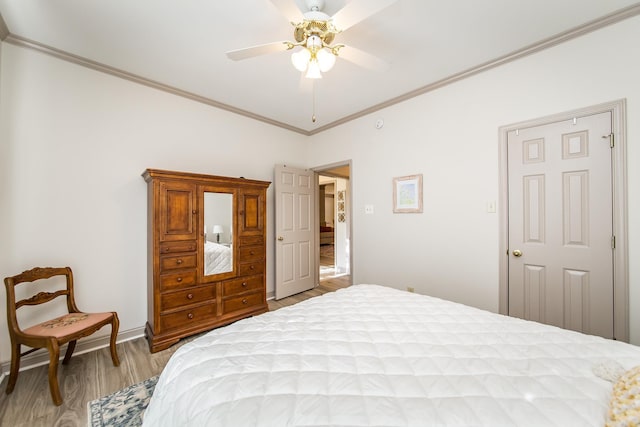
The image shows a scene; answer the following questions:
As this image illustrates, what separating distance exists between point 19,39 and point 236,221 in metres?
2.27

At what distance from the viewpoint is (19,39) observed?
200cm

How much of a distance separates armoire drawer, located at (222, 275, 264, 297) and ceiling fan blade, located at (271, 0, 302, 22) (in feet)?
8.24

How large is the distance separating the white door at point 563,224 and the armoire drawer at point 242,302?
269 cm

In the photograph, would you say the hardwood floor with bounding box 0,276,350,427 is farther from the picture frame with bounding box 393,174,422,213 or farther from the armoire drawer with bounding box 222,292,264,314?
the picture frame with bounding box 393,174,422,213

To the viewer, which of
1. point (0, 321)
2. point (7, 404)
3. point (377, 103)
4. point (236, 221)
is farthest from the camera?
point (377, 103)

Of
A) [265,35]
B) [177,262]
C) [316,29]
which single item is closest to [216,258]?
[177,262]

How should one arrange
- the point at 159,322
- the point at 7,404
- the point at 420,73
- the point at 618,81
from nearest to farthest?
1. the point at 7,404
2. the point at 618,81
3. the point at 159,322
4. the point at 420,73

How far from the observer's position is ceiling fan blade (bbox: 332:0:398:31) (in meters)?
1.34

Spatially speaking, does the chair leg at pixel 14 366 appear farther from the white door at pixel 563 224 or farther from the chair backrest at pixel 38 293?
the white door at pixel 563 224

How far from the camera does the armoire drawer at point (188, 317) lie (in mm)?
2365

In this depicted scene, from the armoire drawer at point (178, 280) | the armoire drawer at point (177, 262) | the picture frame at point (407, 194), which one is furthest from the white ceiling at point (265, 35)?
the armoire drawer at point (178, 280)

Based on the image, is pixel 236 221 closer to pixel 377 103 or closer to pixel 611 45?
pixel 377 103

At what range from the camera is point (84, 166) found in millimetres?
2322

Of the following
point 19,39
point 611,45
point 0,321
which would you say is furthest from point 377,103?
point 0,321
